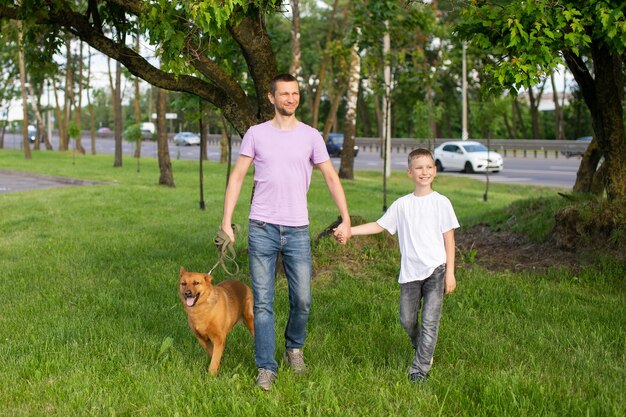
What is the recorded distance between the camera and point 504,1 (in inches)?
319

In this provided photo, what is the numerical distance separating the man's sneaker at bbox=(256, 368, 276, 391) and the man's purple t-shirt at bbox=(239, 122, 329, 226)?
95cm

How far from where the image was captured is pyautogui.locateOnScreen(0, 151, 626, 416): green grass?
453 cm

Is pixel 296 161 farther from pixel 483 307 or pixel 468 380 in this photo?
pixel 483 307

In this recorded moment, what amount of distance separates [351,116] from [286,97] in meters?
20.6

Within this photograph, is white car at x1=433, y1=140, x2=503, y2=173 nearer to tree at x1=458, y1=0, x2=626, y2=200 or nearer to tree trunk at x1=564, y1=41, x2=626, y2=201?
tree trunk at x1=564, y1=41, x2=626, y2=201

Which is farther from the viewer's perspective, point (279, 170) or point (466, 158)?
point (466, 158)

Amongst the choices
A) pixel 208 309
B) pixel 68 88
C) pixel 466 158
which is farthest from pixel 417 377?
pixel 68 88

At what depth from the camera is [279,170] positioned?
486 centimetres

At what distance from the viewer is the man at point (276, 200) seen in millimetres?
4863

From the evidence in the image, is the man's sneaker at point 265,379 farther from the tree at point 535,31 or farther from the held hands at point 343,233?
the tree at point 535,31

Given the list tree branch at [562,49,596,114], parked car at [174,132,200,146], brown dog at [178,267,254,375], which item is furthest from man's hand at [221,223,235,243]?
parked car at [174,132,200,146]

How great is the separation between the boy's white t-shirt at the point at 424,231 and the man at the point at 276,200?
1.31ft

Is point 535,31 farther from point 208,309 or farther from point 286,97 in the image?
point 208,309

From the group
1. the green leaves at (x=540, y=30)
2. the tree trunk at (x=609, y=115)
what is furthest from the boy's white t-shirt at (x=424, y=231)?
the tree trunk at (x=609, y=115)
